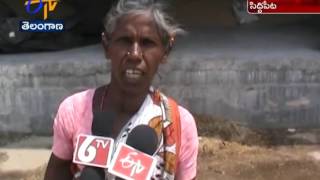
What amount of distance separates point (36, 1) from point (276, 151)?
2.29 meters

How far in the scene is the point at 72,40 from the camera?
208 inches

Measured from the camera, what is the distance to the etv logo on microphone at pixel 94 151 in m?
1.70

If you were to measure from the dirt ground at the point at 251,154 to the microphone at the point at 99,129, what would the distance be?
2.58 metres

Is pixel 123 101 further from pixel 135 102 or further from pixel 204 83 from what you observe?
pixel 204 83

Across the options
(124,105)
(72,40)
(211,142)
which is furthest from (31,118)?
(124,105)

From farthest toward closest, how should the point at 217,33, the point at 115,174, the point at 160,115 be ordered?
the point at 217,33
the point at 160,115
the point at 115,174

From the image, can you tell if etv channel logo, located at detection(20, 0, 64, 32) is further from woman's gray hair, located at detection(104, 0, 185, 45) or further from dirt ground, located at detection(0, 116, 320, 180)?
woman's gray hair, located at detection(104, 0, 185, 45)

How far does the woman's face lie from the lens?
171cm

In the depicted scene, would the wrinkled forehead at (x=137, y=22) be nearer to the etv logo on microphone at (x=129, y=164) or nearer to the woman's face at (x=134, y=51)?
the woman's face at (x=134, y=51)

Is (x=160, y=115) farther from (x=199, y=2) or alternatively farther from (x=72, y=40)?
(x=199, y=2)

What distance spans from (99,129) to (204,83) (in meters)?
3.25

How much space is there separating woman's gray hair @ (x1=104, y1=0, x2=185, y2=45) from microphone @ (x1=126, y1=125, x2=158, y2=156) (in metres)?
0.26

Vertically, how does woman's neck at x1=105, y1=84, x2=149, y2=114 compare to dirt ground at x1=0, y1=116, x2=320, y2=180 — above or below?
above

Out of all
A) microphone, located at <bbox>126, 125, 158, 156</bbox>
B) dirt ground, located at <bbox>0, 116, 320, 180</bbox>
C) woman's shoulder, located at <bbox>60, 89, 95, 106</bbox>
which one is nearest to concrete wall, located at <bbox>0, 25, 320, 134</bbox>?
dirt ground, located at <bbox>0, 116, 320, 180</bbox>
